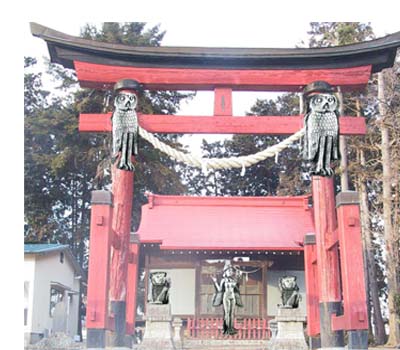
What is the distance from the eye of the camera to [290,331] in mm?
6031

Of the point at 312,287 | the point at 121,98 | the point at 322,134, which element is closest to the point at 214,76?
the point at 121,98

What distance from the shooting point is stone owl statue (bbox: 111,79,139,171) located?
3.96 meters

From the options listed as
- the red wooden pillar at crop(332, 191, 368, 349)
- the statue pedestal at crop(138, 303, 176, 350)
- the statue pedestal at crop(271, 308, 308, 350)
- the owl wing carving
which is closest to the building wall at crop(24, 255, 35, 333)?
the statue pedestal at crop(138, 303, 176, 350)

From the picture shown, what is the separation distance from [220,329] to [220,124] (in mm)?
4361

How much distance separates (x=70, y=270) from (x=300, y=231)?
175 inches

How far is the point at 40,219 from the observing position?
1098cm

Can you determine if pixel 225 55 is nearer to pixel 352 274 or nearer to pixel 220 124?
pixel 220 124

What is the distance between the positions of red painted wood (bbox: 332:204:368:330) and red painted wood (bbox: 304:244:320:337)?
1.20m

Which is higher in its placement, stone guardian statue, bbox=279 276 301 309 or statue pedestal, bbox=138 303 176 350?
stone guardian statue, bbox=279 276 301 309

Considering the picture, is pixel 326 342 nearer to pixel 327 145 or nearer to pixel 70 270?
pixel 327 145

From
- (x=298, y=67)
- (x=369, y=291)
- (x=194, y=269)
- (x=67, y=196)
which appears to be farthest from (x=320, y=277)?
(x=67, y=196)

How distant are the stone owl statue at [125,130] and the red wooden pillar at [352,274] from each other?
1.74 metres

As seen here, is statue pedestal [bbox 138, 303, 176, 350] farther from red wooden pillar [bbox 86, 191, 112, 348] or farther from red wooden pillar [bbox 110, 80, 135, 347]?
red wooden pillar [bbox 86, 191, 112, 348]

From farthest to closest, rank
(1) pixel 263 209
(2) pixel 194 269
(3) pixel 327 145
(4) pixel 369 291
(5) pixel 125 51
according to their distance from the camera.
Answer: (4) pixel 369 291 < (1) pixel 263 209 < (2) pixel 194 269 < (5) pixel 125 51 < (3) pixel 327 145
